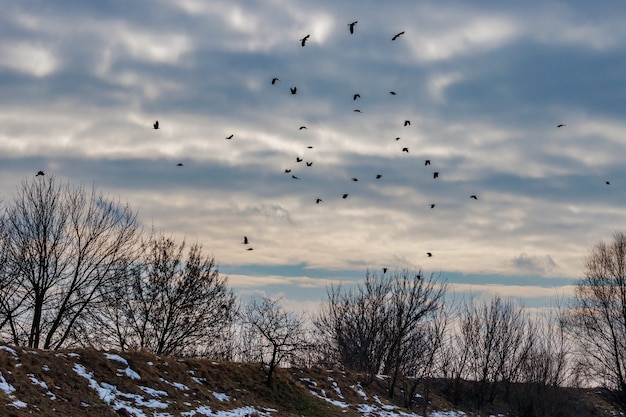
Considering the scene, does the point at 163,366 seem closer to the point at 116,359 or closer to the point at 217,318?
the point at 116,359

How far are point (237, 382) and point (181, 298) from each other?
18.2 meters

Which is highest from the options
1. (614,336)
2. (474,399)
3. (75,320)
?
(614,336)

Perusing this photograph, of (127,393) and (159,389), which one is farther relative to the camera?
(159,389)

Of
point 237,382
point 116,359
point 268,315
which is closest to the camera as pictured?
point 116,359

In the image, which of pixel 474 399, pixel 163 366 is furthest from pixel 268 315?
pixel 474 399

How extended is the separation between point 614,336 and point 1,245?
4647 cm

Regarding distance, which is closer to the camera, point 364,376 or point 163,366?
point 163,366

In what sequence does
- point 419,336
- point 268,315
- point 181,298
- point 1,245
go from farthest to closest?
point 419,336, point 181,298, point 1,245, point 268,315

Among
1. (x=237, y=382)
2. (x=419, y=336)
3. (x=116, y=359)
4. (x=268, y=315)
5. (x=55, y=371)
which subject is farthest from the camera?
(x=419, y=336)

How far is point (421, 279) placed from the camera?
1854 inches

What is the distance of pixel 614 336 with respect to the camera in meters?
47.8

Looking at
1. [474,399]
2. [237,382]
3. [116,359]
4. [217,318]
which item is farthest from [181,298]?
[474,399]

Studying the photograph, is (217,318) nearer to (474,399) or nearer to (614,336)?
(474,399)

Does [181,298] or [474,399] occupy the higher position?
[181,298]
